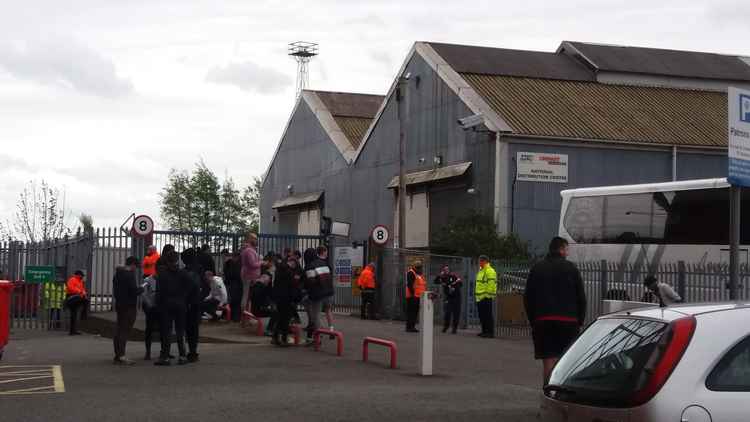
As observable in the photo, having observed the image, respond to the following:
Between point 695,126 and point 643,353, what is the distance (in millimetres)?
42351

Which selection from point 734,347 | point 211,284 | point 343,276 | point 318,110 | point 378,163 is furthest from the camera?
point 318,110

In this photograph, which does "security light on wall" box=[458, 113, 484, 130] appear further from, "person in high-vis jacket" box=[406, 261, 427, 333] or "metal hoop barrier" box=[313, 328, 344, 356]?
"metal hoop barrier" box=[313, 328, 344, 356]

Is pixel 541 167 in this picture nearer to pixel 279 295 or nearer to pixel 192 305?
pixel 279 295

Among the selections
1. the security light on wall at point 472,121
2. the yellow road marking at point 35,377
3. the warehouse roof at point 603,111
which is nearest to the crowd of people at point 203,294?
the yellow road marking at point 35,377

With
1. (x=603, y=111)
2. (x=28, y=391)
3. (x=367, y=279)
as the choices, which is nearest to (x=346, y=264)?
(x=367, y=279)

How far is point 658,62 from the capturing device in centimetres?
5259

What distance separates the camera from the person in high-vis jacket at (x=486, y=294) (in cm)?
2695

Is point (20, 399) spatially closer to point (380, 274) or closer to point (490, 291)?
point (490, 291)

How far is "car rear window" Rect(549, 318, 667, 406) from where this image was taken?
21.5 feet

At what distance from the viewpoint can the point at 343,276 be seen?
3631 cm

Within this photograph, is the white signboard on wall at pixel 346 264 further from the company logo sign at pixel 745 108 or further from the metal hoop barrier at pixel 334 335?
the company logo sign at pixel 745 108

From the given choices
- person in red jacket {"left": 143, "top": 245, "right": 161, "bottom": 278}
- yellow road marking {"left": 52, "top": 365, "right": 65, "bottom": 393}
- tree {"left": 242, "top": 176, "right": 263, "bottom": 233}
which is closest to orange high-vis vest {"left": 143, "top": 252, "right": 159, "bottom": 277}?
person in red jacket {"left": 143, "top": 245, "right": 161, "bottom": 278}

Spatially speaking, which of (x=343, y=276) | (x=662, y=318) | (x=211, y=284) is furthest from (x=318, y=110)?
(x=662, y=318)

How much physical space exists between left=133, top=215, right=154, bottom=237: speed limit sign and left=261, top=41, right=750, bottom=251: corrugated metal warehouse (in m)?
16.0
